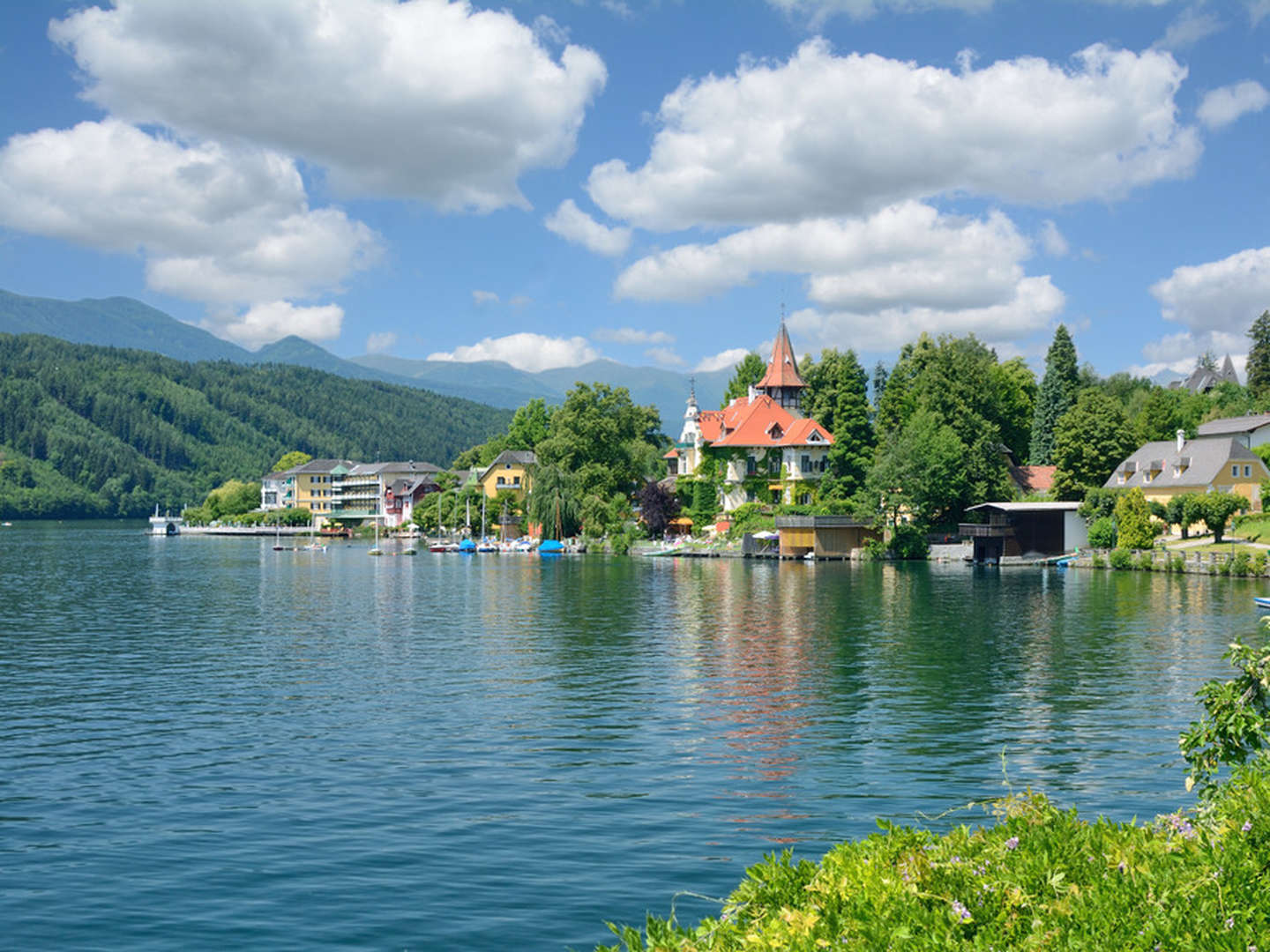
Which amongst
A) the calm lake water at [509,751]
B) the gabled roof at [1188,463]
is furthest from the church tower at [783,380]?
the calm lake water at [509,751]

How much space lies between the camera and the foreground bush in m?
7.68

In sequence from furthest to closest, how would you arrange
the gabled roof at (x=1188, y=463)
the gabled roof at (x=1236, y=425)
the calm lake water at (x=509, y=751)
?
the gabled roof at (x=1236, y=425) → the gabled roof at (x=1188, y=463) → the calm lake water at (x=509, y=751)

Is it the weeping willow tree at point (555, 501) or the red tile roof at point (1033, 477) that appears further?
the weeping willow tree at point (555, 501)

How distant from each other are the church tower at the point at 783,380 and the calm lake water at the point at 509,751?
2890 inches

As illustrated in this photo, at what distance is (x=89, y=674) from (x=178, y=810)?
18.8 metres

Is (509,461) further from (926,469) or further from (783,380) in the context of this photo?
(926,469)

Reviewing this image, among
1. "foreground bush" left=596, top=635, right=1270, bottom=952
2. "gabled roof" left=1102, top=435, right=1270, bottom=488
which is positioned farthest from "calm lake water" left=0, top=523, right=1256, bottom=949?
"gabled roof" left=1102, top=435, right=1270, bottom=488

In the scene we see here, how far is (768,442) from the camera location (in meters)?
117

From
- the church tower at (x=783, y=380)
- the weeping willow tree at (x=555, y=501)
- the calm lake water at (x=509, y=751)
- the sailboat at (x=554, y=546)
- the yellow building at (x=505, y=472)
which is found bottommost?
the calm lake water at (x=509, y=751)

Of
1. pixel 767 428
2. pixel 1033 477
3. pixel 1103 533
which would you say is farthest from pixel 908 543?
pixel 1033 477

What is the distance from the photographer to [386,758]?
23875mm

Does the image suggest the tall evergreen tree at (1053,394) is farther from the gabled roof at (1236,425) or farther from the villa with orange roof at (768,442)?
the villa with orange roof at (768,442)

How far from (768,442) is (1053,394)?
3345 cm

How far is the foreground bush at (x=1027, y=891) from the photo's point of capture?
7680 mm
